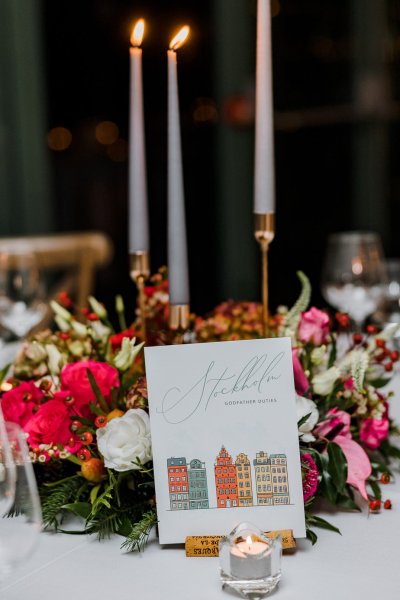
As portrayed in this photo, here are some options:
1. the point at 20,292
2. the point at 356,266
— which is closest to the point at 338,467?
the point at 356,266

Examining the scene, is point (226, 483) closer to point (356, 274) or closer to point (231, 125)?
point (356, 274)

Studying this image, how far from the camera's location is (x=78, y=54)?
4.61 metres

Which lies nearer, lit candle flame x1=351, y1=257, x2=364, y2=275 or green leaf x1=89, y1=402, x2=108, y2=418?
green leaf x1=89, y1=402, x2=108, y2=418

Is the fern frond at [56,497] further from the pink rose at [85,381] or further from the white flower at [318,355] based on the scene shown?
the white flower at [318,355]

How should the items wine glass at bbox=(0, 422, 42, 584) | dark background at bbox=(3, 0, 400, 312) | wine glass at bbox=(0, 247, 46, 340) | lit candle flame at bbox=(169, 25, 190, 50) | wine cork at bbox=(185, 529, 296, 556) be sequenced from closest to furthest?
1. wine glass at bbox=(0, 422, 42, 584)
2. wine cork at bbox=(185, 529, 296, 556)
3. lit candle flame at bbox=(169, 25, 190, 50)
4. wine glass at bbox=(0, 247, 46, 340)
5. dark background at bbox=(3, 0, 400, 312)

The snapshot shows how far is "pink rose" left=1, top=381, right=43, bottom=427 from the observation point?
84 cm

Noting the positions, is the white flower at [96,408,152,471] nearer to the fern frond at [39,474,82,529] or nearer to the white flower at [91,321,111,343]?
the fern frond at [39,474,82,529]

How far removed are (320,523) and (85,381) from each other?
28cm

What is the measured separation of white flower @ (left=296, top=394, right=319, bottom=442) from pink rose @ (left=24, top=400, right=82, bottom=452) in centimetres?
23

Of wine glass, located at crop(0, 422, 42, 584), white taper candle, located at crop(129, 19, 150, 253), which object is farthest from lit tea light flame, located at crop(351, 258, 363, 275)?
wine glass, located at crop(0, 422, 42, 584)

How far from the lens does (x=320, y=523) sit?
76 cm

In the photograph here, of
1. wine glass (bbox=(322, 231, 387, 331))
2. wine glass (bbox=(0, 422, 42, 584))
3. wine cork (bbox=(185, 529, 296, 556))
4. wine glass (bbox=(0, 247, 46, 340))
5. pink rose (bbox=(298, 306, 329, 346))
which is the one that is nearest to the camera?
wine glass (bbox=(0, 422, 42, 584))

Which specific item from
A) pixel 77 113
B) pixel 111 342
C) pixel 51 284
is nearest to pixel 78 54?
pixel 77 113

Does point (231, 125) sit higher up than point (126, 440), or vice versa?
point (231, 125)
